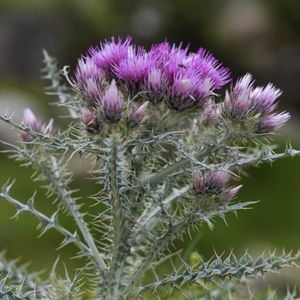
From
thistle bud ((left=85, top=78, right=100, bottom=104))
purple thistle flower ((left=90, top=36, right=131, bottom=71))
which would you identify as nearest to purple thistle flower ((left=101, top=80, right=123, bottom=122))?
thistle bud ((left=85, top=78, right=100, bottom=104))

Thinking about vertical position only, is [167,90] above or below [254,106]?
below

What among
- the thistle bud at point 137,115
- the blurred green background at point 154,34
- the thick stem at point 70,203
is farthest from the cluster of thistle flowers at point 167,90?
the blurred green background at point 154,34

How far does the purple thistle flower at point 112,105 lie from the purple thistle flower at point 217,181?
399 millimetres

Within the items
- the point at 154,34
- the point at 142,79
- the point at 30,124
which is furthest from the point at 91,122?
the point at 154,34

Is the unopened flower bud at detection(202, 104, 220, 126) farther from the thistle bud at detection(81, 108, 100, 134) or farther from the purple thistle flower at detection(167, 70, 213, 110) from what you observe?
the thistle bud at detection(81, 108, 100, 134)

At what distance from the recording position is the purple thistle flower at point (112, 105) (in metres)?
2.21

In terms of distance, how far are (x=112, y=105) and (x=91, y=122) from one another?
9 cm

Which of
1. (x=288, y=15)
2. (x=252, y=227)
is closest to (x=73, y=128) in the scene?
(x=252, y=227)

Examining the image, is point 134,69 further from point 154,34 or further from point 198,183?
point 154,34

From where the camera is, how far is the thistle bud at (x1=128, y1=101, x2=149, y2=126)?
2260 millimetres

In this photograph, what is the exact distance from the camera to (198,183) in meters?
2.46

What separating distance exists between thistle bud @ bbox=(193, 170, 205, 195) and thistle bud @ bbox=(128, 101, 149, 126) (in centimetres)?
29

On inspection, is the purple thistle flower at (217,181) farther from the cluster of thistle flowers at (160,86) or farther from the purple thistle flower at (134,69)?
the purple thistle flower at (134,69)

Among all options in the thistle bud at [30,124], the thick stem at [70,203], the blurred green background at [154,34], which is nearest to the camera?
the thick stem at [70,203]
